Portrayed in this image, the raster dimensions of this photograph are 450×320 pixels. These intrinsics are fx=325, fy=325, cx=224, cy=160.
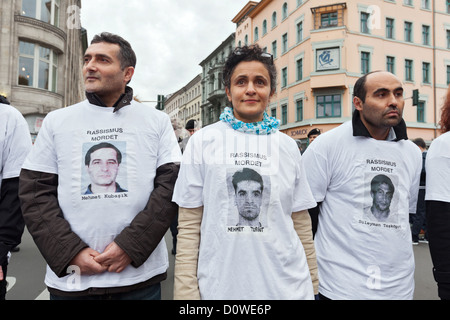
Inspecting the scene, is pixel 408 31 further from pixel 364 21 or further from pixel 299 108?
pixel 299 108

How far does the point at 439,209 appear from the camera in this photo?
1.95 metres

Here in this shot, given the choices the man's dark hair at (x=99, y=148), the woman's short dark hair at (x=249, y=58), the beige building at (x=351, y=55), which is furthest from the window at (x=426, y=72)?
the man's dark hair at (x=99, y=148)

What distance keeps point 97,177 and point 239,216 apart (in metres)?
0.80

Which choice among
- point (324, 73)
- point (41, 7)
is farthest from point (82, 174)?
point (324, 73)

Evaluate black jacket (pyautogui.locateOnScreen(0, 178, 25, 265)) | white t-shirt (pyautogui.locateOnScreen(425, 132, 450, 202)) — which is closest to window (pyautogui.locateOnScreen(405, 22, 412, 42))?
white t-shirt (pyautogui.locateOnScreen(425, 132, 450, 202))

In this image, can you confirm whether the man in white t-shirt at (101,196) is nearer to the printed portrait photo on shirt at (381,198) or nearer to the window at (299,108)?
the printed portrait photo on shirt at (381,198)

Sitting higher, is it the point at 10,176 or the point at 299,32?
the point at 299,32

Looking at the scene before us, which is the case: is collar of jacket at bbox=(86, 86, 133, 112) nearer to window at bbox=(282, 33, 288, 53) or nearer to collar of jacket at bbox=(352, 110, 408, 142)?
collar of jacket at bbox=(352, 110, 408, 142)

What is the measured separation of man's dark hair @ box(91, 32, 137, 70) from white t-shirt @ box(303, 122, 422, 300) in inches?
55.8

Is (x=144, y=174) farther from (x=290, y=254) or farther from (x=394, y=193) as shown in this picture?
(x=394, y=193)

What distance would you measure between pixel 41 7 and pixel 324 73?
62.1ft

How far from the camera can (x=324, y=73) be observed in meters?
24.4

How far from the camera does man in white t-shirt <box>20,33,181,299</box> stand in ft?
5.57

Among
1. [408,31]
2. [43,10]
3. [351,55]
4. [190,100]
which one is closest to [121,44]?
[43,10]
